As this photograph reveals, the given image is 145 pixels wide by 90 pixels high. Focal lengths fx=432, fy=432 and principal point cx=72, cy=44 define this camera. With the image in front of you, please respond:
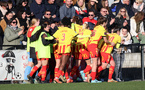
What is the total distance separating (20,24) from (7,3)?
986 mm

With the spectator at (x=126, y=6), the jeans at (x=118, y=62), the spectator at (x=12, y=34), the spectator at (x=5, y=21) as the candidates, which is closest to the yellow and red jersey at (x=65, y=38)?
the spectator at (x=12, y=34)

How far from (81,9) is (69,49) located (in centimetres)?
348

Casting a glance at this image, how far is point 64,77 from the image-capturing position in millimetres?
14359

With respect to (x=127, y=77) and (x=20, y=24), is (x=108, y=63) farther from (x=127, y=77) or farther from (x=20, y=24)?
(x=20, y=24)

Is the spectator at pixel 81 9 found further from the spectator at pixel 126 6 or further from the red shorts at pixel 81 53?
the red shorts at pixel 81 53

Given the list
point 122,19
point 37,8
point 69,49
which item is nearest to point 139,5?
point 122,19

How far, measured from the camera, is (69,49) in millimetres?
13695

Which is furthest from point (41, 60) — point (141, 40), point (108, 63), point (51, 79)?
point (141, 40)

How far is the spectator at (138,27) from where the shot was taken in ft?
54.1

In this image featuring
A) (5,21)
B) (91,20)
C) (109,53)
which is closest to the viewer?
(109,53)

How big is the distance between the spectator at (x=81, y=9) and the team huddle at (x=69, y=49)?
1862mm

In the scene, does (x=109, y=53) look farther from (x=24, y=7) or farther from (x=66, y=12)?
(x=24, y=7)

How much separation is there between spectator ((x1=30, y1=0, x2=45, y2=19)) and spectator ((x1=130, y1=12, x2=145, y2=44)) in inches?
139

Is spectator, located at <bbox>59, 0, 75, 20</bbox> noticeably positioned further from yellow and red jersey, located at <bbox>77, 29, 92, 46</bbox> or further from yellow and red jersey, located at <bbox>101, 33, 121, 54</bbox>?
yellow and red jersey, located at <bbox>101, 33, 121, 54</bbox>
